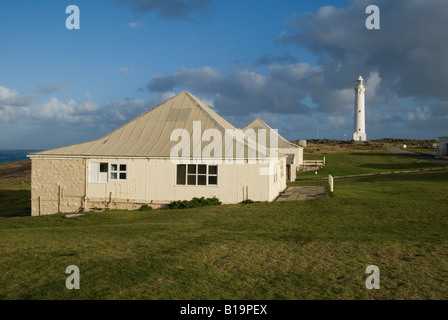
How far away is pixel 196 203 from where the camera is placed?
67.0ft

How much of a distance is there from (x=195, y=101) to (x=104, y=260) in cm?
1647

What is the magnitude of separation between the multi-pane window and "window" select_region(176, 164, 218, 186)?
10.2ft

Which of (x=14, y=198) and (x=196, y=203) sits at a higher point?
(x=196, y=203)

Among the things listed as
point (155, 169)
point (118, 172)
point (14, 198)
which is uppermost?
point (155, 169)

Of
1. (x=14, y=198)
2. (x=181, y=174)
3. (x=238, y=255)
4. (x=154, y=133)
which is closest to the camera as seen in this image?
(x=238, y=255)

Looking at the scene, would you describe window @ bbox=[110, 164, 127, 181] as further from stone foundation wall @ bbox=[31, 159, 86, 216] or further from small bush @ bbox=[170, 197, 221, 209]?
small bush @ bbox=[170, 197, 221, 209]

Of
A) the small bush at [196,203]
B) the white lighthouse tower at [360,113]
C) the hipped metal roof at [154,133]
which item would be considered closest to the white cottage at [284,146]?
the hipped metal roof at [154,133]

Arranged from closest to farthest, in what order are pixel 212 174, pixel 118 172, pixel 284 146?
pixel 212 174, pixel 118 172, pixel 284 146

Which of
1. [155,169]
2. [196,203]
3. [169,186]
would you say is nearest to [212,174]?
[196,203]

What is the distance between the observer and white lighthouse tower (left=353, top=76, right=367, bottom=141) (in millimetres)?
112319

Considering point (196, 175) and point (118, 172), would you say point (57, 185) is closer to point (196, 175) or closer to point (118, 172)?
point (118, 172)

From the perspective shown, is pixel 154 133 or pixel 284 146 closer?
pixel 154 133

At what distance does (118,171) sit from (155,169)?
2215 mm
